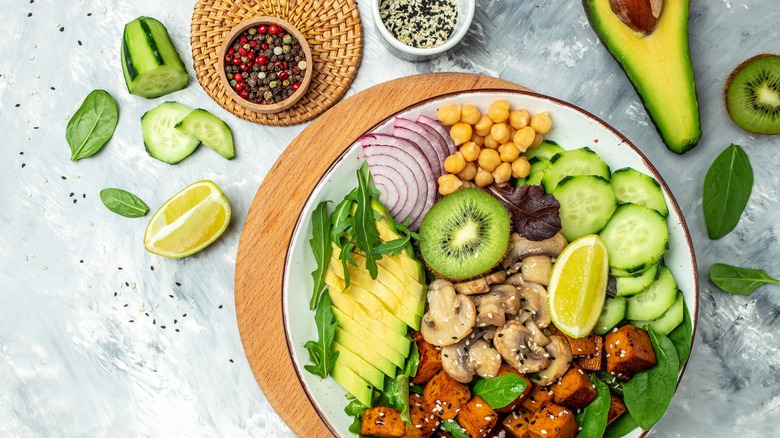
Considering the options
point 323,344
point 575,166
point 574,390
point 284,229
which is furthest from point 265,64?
point 574,390

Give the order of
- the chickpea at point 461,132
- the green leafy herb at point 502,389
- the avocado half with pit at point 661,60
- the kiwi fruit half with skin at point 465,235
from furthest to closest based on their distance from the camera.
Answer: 1. the avocado half with pit at point 661,60
2. the chickpea at point 461,132
3. the kiwi fruit half with skin at point 465,235
4. the green leafy herb at point 502,389

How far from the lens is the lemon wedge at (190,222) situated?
8.29 feet

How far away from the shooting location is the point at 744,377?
260 cm

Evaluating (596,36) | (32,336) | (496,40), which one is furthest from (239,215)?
(596,36)

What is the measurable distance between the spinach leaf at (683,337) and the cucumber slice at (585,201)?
0.42 meters

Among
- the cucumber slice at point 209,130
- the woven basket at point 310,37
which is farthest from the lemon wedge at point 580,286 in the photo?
the cucumber slice at point 209,130

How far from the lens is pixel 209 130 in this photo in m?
2.62

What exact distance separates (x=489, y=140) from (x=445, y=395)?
0.90 m

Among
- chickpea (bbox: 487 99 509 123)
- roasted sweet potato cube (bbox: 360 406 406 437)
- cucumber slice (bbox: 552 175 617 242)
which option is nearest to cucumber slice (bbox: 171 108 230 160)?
chickpea (bbox: 487 99 509 123)

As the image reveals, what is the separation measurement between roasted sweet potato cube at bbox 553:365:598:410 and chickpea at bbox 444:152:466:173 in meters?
0.78

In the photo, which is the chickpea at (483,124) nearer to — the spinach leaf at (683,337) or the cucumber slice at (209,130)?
the spinach leaf at (683,337)

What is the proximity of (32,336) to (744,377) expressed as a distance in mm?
3021

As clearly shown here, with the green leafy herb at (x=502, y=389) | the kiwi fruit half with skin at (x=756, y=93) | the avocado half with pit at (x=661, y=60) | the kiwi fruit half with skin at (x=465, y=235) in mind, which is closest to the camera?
the green leafy herb at (x=502, y=389)

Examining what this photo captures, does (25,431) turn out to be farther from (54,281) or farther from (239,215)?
(239,215)
